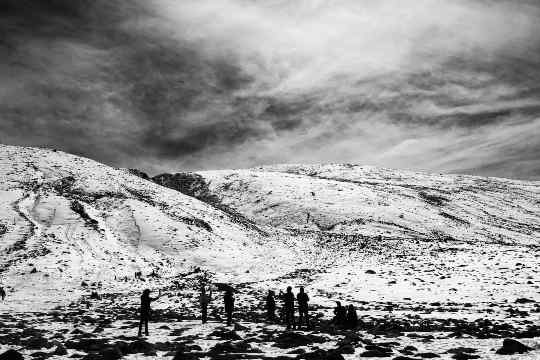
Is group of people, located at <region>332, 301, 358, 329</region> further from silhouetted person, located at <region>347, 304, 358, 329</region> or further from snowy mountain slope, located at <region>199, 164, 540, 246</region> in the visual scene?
snowy mountain slope, located at <region>199, 164, 540, 246</region>

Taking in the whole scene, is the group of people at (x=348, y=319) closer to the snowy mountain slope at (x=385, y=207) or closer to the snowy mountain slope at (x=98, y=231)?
the snowy mountain slope at (x=98, y=231)

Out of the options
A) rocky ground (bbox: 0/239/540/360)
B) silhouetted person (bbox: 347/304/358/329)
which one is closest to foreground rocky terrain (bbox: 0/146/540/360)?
rocky ground (bbox: 0/239/540/360)

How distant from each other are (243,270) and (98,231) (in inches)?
681

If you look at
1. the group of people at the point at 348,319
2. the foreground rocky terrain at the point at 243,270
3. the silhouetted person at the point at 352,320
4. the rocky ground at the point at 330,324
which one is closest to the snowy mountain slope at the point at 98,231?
the foreground rocky terrain at the point at 243,270

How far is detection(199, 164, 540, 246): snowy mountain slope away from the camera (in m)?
78.3

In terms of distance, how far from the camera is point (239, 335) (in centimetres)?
1723

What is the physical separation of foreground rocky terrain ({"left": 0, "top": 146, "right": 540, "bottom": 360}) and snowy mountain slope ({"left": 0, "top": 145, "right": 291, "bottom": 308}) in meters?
0.22

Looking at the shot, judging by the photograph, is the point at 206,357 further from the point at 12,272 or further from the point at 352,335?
the point at 12,272

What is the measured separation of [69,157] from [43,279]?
44126 millimetres

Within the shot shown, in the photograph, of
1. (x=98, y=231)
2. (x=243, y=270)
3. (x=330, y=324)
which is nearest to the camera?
(x=330, y=324)

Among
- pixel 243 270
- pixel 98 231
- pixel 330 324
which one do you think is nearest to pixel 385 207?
pixel 243 270

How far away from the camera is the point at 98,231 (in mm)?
46750

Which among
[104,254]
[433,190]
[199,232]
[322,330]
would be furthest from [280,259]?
[433,190]

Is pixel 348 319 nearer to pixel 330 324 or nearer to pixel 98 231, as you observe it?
pixel 330 324
